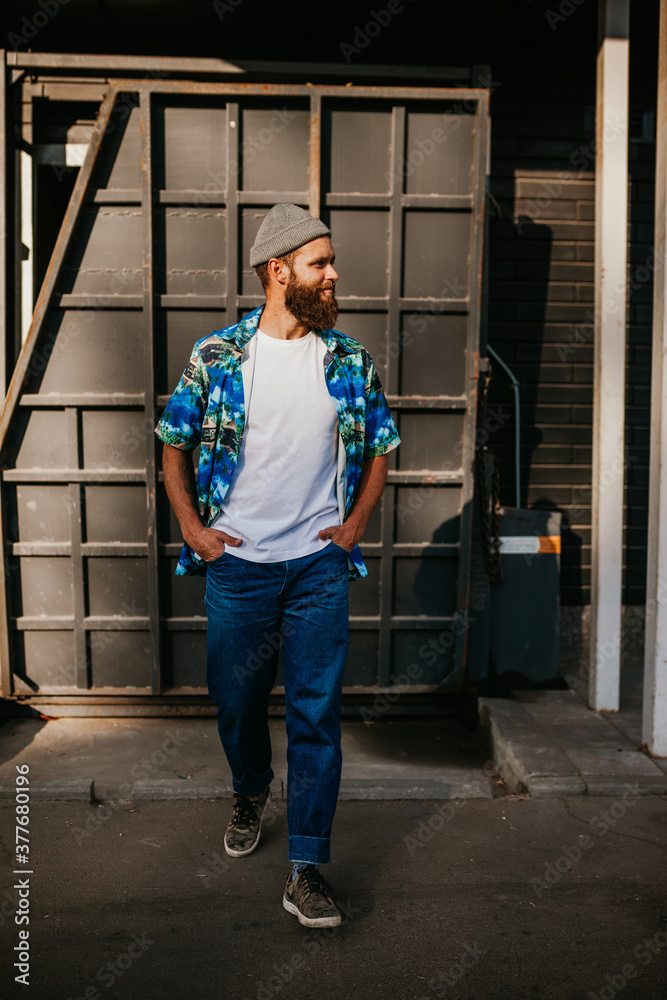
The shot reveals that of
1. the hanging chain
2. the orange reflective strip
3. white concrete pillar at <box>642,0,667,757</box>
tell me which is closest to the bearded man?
white concrete pillar at <box>642,0,667,757</box>

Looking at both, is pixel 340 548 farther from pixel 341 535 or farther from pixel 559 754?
pixel 559 754

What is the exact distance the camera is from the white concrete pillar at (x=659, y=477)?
4148 mm

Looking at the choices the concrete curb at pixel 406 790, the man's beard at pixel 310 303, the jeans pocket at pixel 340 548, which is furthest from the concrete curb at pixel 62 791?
the man's beard at pixel 310 303

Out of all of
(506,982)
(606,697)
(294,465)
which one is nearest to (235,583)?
(294,465)

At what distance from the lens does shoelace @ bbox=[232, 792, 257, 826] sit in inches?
136

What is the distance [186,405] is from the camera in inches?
122

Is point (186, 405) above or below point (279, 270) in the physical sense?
below

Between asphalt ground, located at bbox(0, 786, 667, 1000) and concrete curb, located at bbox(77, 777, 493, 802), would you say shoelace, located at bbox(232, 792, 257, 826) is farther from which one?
concrete curb, located at bbox(77, 777, 493, 802)

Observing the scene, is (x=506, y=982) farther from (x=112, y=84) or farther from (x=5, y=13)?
(x=5, y=13)

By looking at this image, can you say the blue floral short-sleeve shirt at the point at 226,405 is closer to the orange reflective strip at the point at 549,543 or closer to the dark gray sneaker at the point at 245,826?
the dark gray sneaker at the point at 245,826

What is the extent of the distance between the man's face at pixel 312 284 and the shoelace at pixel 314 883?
1950mm

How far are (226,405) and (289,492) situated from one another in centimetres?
39

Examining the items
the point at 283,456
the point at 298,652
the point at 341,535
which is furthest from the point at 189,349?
the point at 298,652

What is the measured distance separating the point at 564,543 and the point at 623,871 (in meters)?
3.17
